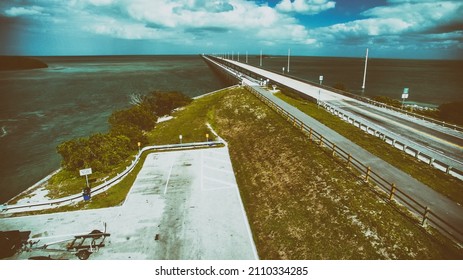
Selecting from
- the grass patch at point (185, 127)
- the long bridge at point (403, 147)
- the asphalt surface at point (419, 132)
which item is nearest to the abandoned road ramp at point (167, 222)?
the long bridge at point (403, 147)

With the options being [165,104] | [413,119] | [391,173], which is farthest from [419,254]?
[165,104]

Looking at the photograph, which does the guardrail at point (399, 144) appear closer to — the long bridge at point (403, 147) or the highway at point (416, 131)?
the long bridge at point (403, 147)

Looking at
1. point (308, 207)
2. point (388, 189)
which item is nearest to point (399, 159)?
point (388, 189)

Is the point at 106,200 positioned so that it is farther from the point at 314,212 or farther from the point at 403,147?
the point at 403,147

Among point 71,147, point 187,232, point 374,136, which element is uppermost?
point 374,136

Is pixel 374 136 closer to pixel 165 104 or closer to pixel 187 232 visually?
pixel 187 232
